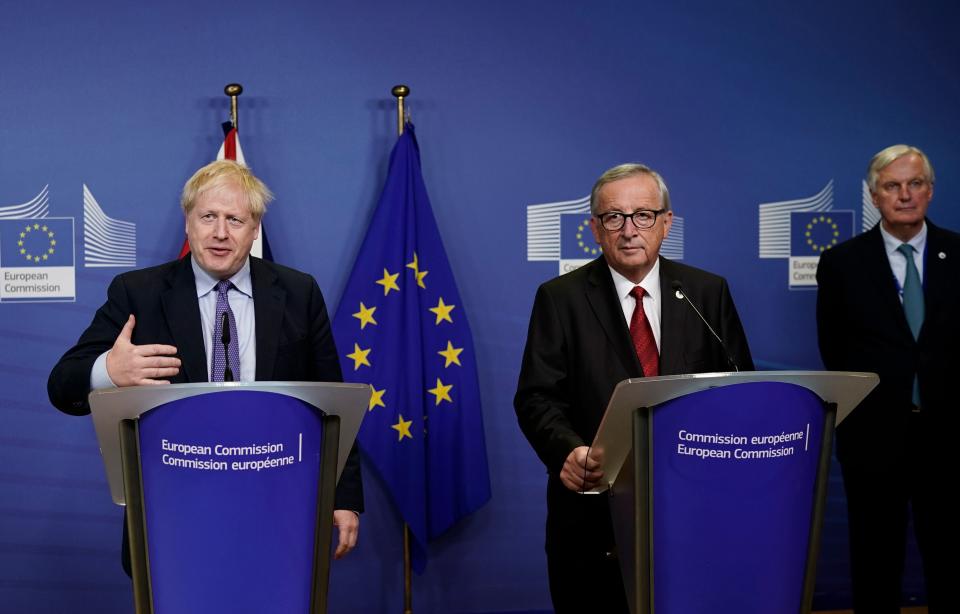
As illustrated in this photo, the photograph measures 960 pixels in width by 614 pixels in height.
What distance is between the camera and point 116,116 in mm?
3775

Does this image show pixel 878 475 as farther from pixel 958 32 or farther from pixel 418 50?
pixel 418 50

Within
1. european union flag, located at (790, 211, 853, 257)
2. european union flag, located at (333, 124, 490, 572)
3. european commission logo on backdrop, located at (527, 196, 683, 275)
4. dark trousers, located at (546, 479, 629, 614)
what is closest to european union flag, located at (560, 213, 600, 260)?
european commission logo on backdrop, located at (527, 196, 683, 275)

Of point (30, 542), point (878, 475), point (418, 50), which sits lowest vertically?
point (30, 542)

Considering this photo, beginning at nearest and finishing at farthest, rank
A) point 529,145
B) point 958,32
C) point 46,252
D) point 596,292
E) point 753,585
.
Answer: point 753,585 → point 596,292 → point 46,252 → point 529,145 → point 958,32

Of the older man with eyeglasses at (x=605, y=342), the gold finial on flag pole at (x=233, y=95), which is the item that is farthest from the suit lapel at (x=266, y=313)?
the gold finial on flag pole at (x=233, y=95)

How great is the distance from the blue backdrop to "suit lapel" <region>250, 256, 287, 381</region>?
62.8 inches

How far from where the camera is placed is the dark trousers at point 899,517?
3.29 m

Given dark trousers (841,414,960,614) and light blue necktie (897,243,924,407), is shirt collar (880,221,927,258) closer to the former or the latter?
light blue necktie (897,243,924,407)

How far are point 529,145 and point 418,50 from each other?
65 cm

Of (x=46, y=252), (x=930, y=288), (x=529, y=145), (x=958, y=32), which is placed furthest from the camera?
(x=958, y=32)

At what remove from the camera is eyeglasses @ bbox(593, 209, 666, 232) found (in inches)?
94.1

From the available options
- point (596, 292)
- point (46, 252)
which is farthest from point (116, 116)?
point (596, 292)

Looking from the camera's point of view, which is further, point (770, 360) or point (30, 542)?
point (770, 360)

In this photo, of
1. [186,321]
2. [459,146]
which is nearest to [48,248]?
[459,146]
